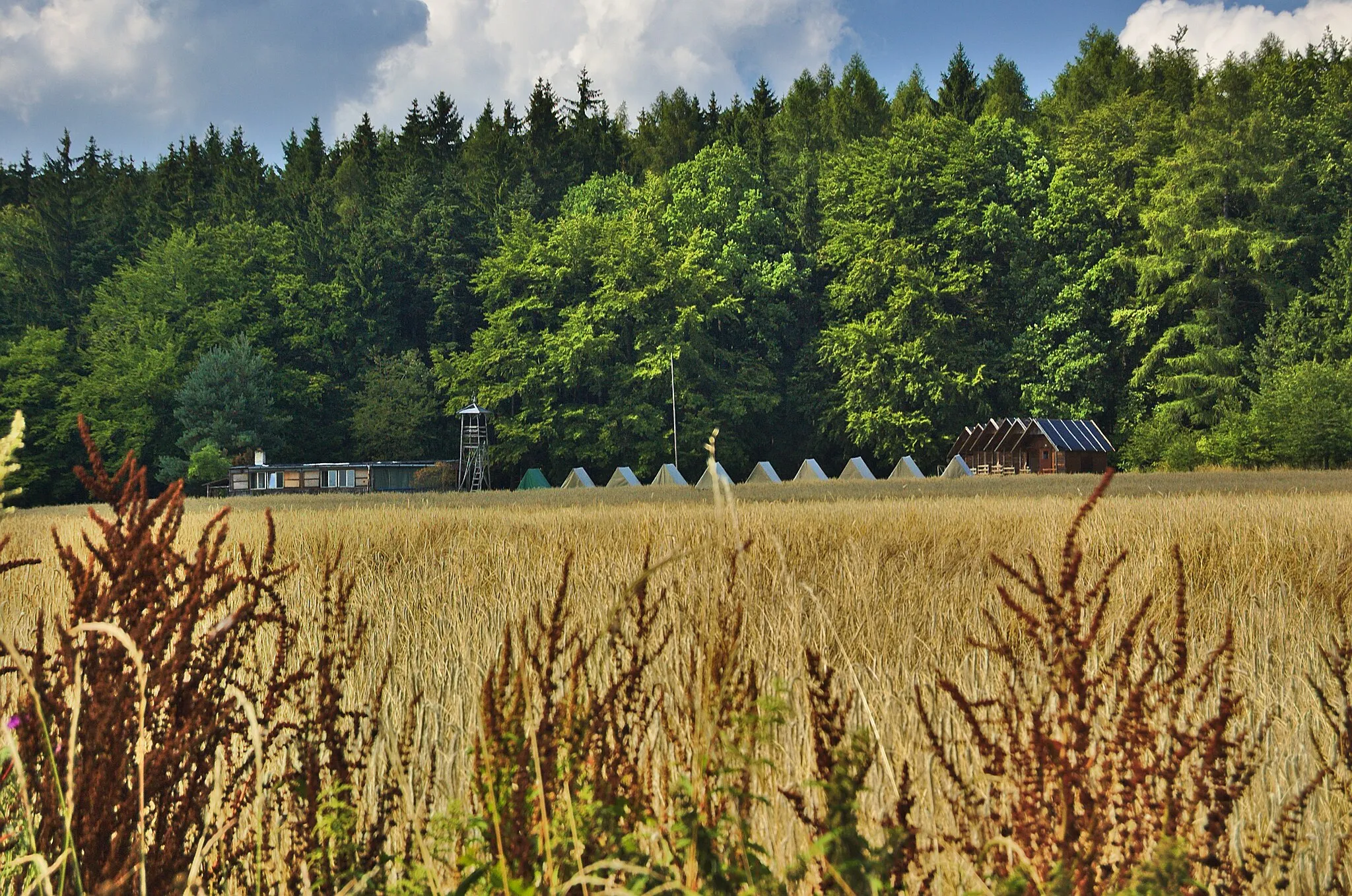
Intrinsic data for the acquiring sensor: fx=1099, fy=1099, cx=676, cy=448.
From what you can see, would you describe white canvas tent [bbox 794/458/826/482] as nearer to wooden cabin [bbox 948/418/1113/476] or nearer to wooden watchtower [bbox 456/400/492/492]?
wooden cabin [bbox 948/418/1113/476]

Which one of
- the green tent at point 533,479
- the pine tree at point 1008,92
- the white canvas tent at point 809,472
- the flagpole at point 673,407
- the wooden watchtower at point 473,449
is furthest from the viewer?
the pine tree at point 1008,92

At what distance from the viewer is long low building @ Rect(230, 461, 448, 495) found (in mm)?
35312

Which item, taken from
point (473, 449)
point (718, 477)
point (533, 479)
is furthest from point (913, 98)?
point (718, 477)

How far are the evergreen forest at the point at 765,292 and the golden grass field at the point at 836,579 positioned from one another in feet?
80.6

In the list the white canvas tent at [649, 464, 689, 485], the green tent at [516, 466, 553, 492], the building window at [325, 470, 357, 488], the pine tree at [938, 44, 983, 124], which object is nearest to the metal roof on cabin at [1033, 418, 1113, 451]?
the white canvas tent at [649, 464, 689, 485]

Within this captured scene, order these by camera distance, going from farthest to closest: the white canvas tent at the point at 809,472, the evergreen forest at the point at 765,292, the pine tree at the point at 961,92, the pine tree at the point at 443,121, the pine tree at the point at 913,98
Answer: the pine tree at the point at 443,121
the pine tree at the point at 913,98
the pine tree at the point at 961,92
the evergreen forest at the point at 765,292
the white canvas tent at the point at 809,472

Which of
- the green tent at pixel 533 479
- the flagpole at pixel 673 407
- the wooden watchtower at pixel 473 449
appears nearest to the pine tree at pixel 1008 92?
the flagpole at pixel 673 407

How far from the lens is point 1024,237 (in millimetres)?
38438

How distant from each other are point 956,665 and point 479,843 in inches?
133

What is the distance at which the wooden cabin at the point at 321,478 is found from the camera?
3528 centimetres

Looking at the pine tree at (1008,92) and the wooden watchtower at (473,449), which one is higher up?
the pine tree at (1008,92)

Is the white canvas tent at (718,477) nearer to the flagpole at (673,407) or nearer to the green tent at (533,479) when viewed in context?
the flagpole at (673,407)

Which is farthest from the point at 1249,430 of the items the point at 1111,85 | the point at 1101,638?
the point at 1101,638

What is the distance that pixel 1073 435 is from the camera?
3266cm
